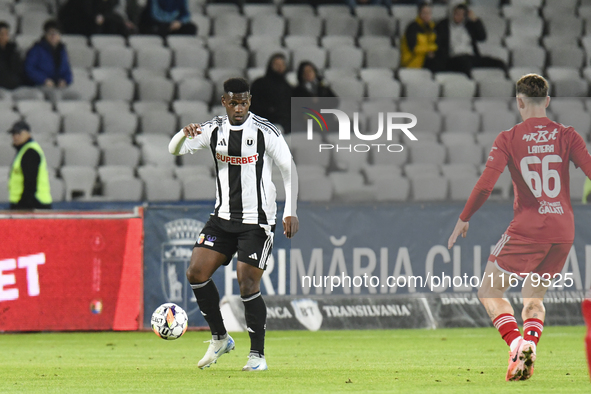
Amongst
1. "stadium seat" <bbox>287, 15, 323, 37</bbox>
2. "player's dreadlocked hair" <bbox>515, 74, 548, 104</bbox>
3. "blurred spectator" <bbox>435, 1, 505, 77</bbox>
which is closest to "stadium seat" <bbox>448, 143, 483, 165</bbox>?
"blurred spectator" <bbox>435, 1, 505, 77</bbox>

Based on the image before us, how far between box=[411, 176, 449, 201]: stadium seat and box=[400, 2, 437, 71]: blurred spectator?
10.9ft

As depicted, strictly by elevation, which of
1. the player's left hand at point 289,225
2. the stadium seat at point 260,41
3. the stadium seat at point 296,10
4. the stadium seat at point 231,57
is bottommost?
the player's left hand at point 289,225

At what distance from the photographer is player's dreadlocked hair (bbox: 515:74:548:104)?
6125 mm

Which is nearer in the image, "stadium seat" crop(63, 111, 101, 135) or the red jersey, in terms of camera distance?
the red jersey

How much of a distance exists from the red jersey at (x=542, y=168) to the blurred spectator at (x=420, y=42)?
9.03 meters

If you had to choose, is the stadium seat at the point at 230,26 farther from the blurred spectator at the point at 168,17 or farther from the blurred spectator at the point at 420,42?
the blurred spectator at the point at 420,42

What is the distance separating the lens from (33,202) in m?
10.9

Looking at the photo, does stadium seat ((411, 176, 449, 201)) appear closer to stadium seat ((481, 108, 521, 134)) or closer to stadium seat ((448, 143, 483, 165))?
stadium seat ((448, 143, 483, 165))

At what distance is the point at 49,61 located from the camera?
13.7 meters

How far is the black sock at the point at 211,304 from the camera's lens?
22.2 feet

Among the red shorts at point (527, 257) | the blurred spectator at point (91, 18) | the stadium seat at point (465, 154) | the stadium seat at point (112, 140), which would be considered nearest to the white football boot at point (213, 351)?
the red shorts at point (527, 257)

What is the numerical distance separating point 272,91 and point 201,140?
6.38 m

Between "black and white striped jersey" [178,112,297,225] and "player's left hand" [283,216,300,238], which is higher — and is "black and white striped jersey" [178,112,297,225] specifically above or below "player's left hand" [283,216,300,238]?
above

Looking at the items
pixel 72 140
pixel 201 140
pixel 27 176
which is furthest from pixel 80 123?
pixel 201 140
